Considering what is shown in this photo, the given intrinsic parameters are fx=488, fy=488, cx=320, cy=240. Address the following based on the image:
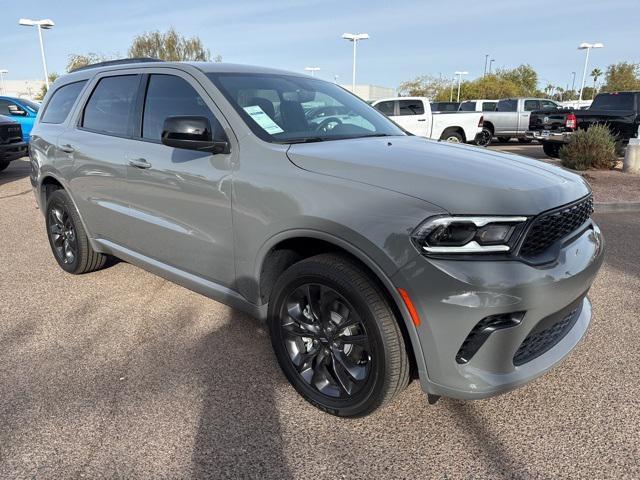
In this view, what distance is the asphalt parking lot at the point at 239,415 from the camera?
2240 millimetres

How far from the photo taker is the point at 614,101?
13.2 meters

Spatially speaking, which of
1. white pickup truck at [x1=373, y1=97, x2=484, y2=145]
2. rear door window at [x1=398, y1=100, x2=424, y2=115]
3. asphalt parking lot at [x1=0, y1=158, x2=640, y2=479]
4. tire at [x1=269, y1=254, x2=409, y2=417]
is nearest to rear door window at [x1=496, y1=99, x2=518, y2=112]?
white pickup truck at [x1=373, y1=97, x2=484, y2=145]

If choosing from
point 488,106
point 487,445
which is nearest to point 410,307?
point 487,445

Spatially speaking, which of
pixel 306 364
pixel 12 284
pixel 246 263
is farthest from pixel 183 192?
pixel 12 284

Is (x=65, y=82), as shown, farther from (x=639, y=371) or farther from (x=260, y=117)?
(x=639, y=371)

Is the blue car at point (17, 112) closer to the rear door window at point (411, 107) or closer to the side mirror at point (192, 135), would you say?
the rear door window at point (411, 107)

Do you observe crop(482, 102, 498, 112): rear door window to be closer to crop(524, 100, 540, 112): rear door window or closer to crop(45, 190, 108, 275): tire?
crop(524, 100, 540, 112): rear door window

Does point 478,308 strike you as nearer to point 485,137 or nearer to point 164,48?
point 485,137

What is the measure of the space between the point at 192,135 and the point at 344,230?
115 cm

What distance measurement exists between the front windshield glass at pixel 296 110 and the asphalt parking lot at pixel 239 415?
1.45m

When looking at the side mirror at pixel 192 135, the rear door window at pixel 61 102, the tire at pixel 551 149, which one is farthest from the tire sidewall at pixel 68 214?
the tire at pixel 551 149

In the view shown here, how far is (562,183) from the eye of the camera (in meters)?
2.49

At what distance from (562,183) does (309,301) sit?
1433 mm

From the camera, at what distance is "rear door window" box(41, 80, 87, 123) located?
4473mm
